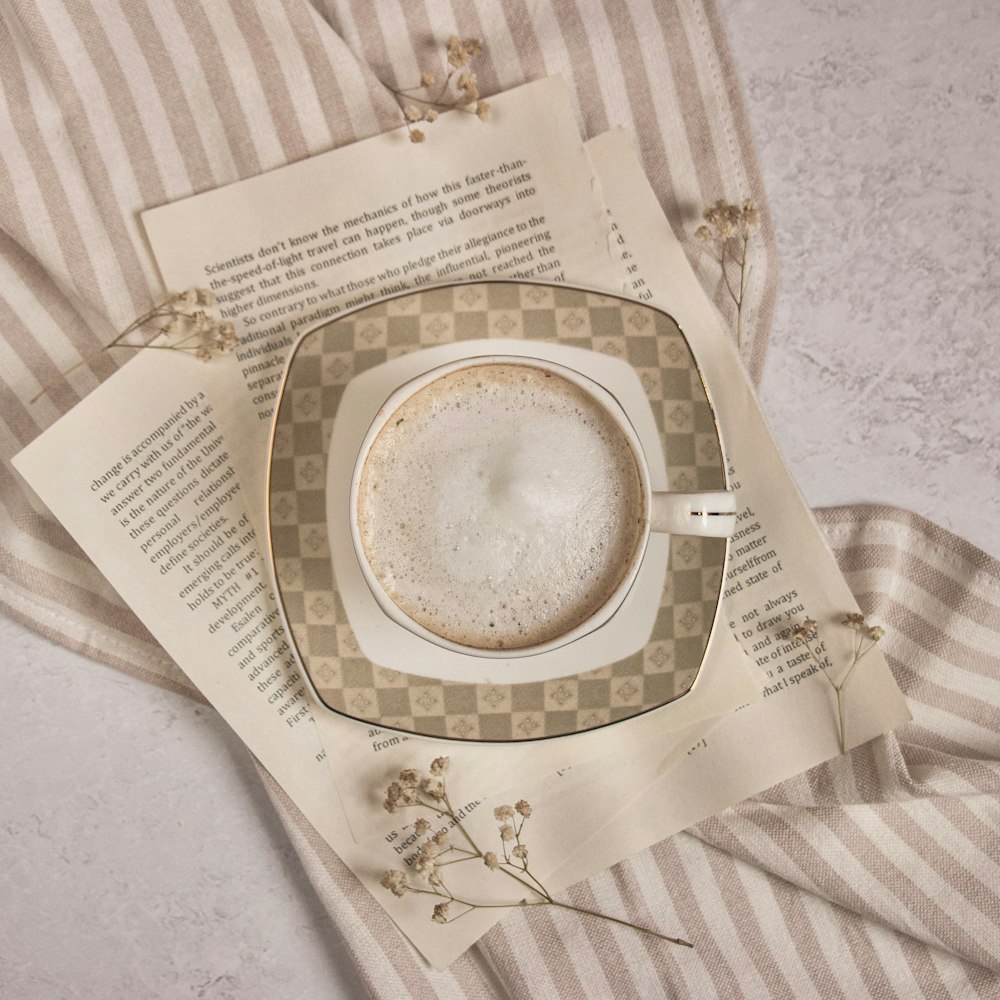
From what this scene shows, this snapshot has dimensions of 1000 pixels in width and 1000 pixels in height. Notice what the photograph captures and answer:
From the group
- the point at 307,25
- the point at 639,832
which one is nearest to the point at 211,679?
the point at 639,832

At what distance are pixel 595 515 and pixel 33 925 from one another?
69 centimetres

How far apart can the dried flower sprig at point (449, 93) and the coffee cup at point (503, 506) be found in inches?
10.0

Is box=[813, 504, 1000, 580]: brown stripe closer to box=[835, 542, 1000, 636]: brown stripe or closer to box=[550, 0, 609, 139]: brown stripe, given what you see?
box=[835, 542, 1000, 636]: brown stripe

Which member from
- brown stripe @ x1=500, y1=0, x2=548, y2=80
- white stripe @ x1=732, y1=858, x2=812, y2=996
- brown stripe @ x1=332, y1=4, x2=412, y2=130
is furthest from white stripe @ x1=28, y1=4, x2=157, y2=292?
white stripe @ x1=732, y1=858, x2=812, y2=996

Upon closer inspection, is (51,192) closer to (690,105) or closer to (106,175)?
(106,175)

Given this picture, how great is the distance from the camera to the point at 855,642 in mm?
869

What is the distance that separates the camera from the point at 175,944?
0.91 meters

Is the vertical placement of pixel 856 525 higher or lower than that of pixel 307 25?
lower

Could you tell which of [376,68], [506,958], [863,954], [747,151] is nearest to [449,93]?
[376,68]

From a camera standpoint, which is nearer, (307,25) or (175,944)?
(307,25)

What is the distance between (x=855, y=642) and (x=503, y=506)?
0.39 metres

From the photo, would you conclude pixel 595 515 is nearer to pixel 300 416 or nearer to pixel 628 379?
pixel 628 379

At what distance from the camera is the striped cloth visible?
0.80 metres

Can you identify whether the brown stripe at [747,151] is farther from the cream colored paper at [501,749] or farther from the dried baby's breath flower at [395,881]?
the dried baby's breath flower at [395,881]
